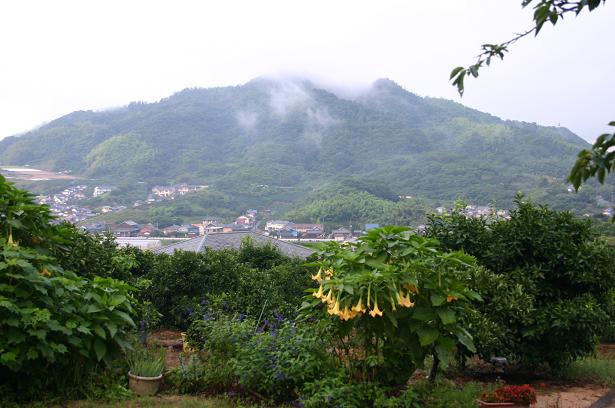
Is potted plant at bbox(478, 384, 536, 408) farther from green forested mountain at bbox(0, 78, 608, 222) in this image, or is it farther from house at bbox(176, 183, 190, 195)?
house at bbox(176, 183, 190, 195)

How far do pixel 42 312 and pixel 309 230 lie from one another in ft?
84.1

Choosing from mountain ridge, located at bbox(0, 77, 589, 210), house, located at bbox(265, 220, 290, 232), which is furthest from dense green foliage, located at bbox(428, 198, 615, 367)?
mountain ridge, located at bbox(0, 77, 589, 210)

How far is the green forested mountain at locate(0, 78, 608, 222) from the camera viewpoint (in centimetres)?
4869

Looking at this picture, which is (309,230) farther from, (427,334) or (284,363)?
(427,334)

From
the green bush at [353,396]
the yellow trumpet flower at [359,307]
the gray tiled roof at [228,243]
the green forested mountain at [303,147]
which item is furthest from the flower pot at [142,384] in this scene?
the green forested mountain at [303,147]

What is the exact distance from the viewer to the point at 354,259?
441cm

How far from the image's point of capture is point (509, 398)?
5.07 metres

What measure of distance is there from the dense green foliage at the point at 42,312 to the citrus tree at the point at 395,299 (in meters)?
1.68

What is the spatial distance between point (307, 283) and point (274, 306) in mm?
956

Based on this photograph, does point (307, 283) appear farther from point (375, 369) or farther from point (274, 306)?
point (375, 369)

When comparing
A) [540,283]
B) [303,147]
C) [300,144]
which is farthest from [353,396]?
[300,144]

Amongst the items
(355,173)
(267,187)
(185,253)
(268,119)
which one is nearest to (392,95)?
(268,119)

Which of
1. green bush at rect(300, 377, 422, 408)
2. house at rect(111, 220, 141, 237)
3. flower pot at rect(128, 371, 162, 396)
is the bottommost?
house at rect(111, 220, 141, 237)

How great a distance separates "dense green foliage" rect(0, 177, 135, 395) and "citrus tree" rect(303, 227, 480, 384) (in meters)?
1.68
